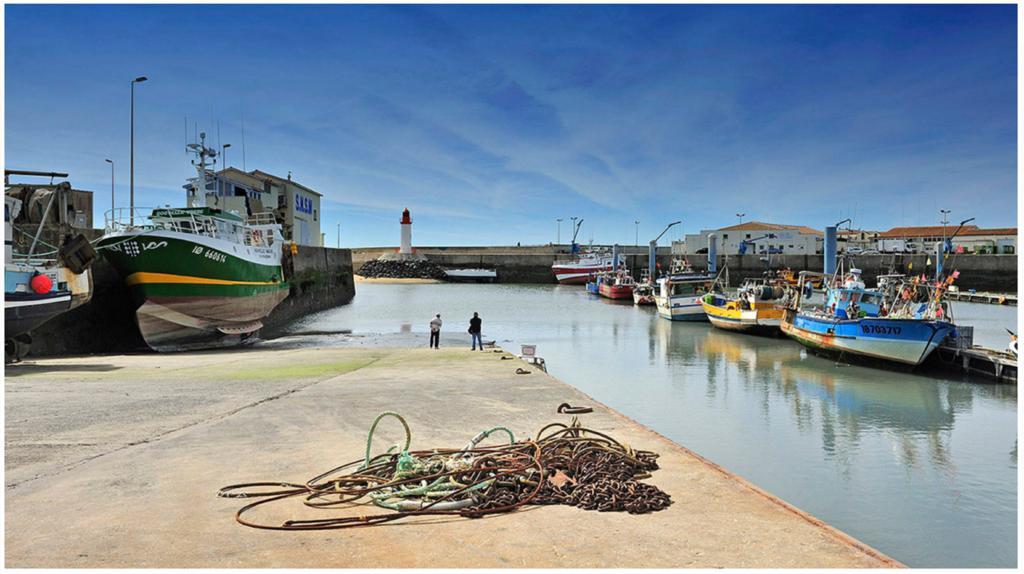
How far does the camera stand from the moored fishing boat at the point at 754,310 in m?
29.0

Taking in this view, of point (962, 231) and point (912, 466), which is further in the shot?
point (962, 231)

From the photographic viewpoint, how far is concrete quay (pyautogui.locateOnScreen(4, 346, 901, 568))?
4488 millimetres

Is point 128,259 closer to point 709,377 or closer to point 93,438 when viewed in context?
point 93,438

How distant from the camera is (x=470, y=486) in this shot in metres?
5.54

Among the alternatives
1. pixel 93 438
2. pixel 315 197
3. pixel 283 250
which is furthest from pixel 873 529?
pixel 315 197

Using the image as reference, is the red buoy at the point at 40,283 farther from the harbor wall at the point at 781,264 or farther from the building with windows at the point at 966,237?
the building with windows at the point at 966,237

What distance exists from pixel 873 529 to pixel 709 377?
1181cm

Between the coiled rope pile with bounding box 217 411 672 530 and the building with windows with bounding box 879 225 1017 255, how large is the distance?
306ft

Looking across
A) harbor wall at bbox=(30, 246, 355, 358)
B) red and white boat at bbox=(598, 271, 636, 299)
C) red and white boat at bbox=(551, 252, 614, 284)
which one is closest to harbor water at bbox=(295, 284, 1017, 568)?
harbor wall at bbox=(30, 246, 355, 358)

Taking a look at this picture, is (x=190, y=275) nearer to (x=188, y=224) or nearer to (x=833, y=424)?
(x=188, y=224)

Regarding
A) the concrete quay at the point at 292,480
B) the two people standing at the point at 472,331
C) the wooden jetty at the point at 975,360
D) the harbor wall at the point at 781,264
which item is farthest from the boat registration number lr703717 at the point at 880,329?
the harbor wall at the point at 781,264

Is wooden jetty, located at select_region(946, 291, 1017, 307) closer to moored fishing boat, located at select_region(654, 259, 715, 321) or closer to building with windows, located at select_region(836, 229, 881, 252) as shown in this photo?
moored fishing boat, located at select_region(654, 259, 715, 321)

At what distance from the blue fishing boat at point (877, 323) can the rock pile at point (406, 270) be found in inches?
2496

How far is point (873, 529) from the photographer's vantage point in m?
8.05
